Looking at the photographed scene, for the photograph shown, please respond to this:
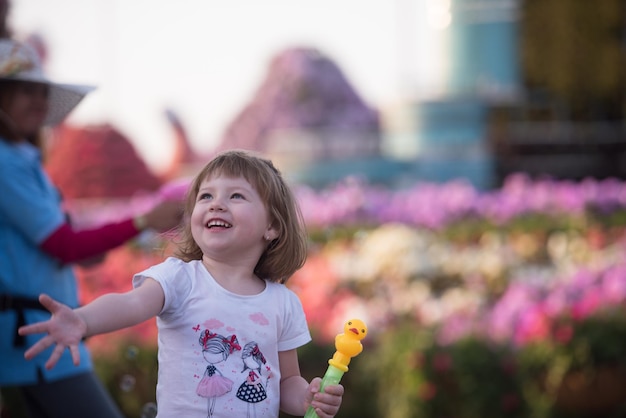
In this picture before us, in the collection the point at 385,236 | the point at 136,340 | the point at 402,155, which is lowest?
the point at 402,155

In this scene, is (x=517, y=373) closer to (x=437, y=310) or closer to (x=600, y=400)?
(x=600, y=400)

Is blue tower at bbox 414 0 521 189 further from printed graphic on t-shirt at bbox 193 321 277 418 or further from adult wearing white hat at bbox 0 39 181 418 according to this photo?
printed graphic on t-shirt at bbox 193 321 277 418

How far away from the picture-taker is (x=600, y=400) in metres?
4.16

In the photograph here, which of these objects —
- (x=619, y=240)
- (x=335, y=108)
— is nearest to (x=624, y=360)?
(x=619, y=240)

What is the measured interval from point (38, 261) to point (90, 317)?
86 centimetres

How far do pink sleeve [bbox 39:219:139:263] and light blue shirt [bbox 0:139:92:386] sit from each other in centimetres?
2

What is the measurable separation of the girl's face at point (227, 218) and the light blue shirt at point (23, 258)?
0.67 metres

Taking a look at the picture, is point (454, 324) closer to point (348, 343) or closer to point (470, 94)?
point (348, 343)

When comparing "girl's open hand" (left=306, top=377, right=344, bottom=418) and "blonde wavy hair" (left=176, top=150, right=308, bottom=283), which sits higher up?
"blonde wavy hair" (left=176, top=150, right=308, bottom=283)

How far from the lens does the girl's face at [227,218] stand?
73.4 inches

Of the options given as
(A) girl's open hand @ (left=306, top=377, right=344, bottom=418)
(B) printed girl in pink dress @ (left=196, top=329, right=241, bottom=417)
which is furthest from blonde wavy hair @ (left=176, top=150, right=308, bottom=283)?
(A) girl's open hand @ (left=306, top=377, right=344, bottom=418)

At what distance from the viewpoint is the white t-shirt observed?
1800 millimetres

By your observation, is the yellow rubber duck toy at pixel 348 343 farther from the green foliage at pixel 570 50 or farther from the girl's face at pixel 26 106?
the green foliage at pixel 570 50

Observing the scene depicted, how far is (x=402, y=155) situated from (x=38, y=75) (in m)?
13.6
